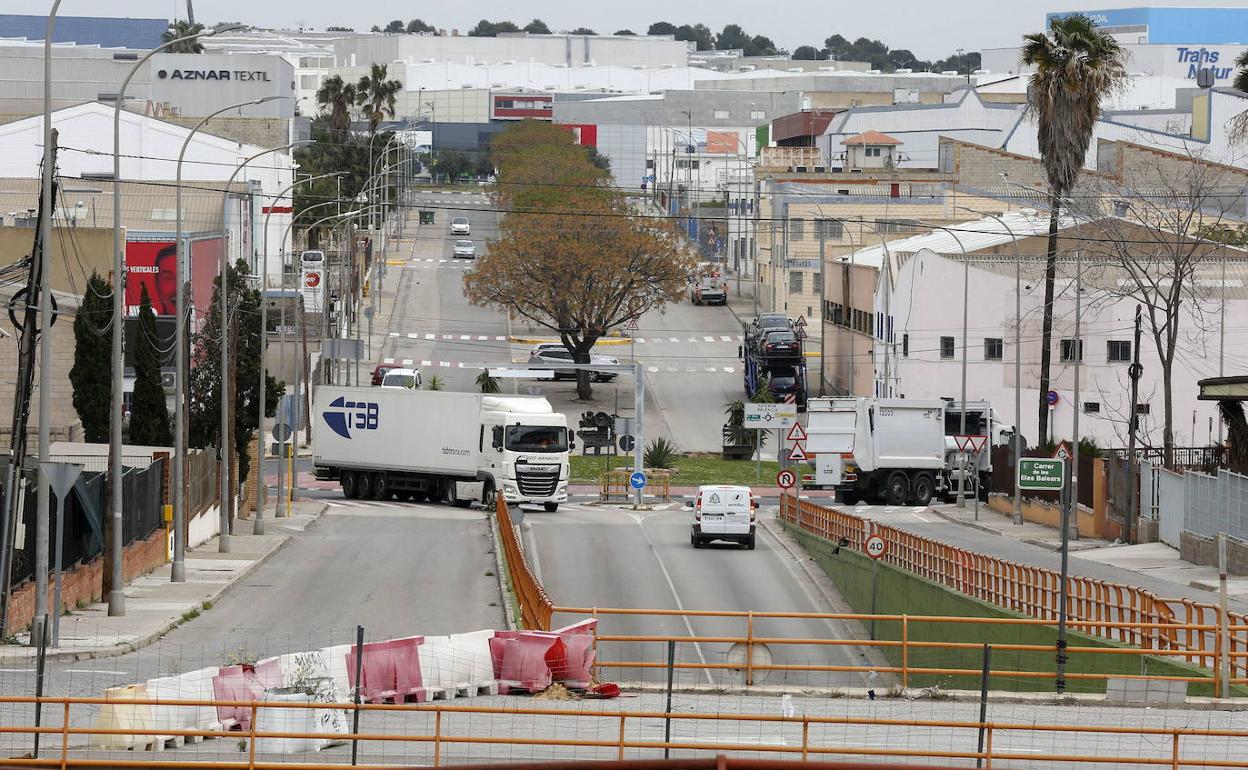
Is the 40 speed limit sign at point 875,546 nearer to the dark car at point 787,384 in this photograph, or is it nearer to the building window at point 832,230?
the dark car at point 787,384

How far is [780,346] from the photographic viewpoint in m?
82.9

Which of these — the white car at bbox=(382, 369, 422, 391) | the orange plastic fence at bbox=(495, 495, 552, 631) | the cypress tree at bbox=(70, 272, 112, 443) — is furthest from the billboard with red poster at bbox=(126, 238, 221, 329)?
the orange plastic fence at bbox=(495, 495, 552, 631)

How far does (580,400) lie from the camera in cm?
8806

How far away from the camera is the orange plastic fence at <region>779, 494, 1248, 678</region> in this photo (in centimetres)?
2248

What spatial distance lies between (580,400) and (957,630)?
58.8 m

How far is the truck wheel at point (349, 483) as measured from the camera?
60.6 metres

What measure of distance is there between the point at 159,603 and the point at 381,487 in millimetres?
27818

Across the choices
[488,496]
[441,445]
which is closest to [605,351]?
[441,445]

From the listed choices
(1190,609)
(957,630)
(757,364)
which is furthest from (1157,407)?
(1190,609)

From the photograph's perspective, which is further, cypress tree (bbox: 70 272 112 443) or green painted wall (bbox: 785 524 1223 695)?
cypress tree (bbox: 70 272 112 443)

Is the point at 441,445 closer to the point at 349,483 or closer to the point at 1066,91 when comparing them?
the point at 349,483

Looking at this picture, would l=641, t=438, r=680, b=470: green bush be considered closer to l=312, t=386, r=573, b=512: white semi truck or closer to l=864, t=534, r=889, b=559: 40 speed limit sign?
l=312, t=386, r=573, b=512: white semi truck

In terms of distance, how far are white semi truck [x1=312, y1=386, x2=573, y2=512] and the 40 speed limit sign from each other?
19797 mm

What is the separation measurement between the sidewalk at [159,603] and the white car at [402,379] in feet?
81.3
